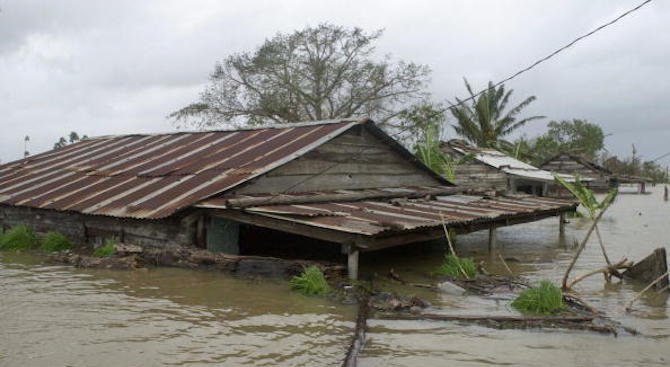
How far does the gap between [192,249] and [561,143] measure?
57110 millimetres

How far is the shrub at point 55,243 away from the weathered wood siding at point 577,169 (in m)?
32.9

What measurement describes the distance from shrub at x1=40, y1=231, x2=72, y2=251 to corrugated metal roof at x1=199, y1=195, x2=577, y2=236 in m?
4.06

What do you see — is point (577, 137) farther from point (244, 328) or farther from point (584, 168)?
point (244, 328)

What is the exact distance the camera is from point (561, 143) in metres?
60.8

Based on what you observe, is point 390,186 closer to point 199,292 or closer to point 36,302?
point 199,292

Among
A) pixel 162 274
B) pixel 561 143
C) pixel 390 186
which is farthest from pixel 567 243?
pixel 561 143

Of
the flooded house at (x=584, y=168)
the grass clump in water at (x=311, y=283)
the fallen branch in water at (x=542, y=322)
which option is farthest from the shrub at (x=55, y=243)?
the flooded house at (x=584, y=168)

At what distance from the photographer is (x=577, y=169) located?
38.8 m

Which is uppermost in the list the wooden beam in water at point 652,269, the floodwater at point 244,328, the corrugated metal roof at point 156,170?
the corrugated metal roof at point 156,170

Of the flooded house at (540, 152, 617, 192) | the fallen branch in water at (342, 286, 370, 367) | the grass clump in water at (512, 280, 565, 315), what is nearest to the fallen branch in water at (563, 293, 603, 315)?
the grass clump in water at (512, 280, 565, 315)

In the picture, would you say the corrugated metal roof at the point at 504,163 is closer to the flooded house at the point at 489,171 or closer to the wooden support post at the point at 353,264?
the flooded house at the point at 489,171

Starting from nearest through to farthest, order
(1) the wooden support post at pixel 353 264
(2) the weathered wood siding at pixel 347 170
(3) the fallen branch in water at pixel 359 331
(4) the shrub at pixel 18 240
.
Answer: (3) the fallen branch in water at pixel 359 331 < (1) the wooden support post at pixel 353 264 < (2) the weathered wood siding at pixel 347 170 < (4) the shrub at pixel 18 240

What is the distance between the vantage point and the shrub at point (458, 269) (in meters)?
9.27

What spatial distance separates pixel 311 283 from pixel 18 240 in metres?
7.51
